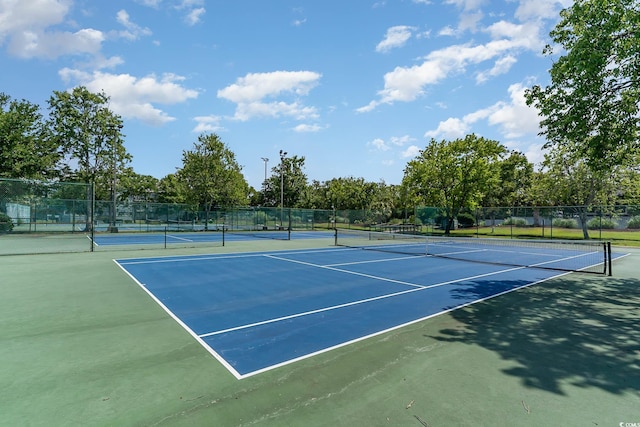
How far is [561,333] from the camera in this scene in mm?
5777

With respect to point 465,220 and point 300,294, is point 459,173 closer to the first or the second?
point 465,220

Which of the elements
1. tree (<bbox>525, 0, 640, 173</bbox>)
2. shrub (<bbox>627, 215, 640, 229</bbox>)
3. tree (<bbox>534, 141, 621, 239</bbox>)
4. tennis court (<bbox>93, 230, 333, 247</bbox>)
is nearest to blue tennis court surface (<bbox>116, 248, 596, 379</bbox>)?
tree (<bbox>525, 0, 640, 173</bbox>)

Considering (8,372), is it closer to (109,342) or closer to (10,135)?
(109,342)

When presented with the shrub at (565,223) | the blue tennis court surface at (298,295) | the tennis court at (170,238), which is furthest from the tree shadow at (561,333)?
the shrub at (565,223)

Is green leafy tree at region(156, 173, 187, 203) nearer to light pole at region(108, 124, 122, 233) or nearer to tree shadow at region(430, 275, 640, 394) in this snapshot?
light pole at region(108, 124, 122, 233)

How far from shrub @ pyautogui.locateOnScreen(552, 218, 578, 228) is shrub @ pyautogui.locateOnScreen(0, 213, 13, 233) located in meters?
39.4

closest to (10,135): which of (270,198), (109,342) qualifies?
(109,342)

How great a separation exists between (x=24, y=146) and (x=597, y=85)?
124ft

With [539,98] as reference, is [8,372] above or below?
below

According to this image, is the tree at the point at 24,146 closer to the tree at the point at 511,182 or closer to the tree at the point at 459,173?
the tree at the point at 459,173

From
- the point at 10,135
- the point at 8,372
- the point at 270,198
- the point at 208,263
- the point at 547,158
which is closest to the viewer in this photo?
the point at 8,372

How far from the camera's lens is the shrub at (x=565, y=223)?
27.9m

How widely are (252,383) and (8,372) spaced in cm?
317

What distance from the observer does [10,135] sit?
89.1ft
